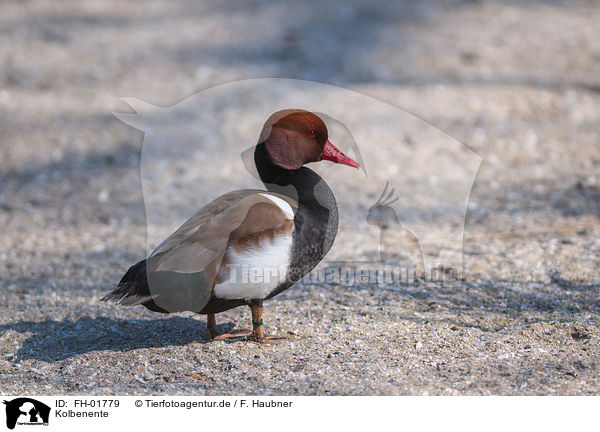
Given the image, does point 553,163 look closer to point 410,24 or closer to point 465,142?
point 465,142

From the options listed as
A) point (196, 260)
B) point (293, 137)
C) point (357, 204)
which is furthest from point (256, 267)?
point (357, 204)

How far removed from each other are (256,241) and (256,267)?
0.14 m

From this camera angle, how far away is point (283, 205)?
12.8ft

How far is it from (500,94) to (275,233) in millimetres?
6233

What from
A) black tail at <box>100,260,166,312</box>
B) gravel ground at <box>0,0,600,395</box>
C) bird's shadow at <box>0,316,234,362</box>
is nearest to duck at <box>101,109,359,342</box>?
black tail at <box>100,260,166,312</box>

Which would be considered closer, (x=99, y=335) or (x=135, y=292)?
(x=135, y=292)

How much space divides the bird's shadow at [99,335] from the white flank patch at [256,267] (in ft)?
2.36

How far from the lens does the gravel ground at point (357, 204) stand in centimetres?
397

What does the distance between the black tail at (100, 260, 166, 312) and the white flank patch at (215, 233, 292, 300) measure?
0.39m
